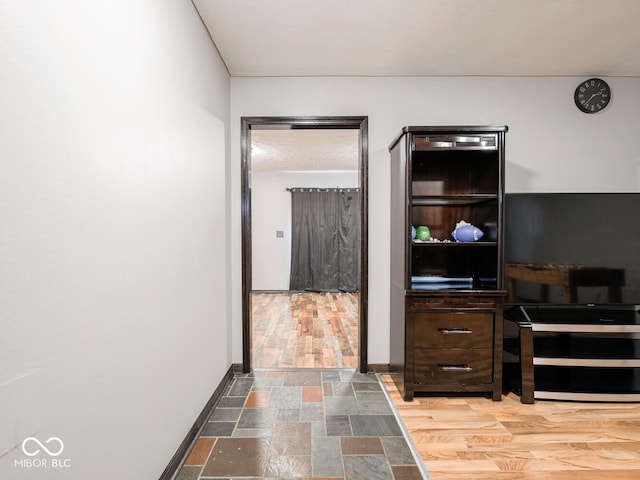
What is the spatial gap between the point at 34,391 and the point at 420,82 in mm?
3224

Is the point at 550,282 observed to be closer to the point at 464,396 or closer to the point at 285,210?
the point at 464,396

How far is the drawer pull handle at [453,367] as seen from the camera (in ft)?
8.50

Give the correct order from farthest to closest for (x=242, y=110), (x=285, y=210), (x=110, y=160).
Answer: (x=285, y=210), (x=242, y=110), (x=110, y=160)

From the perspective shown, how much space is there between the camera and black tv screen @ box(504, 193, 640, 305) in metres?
2.71

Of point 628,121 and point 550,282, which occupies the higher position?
point 628,121

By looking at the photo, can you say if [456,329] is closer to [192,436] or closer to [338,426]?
[338,426]

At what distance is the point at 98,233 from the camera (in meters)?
1.18

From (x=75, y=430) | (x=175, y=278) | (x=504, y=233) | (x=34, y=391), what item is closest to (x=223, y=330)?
(x=175, y=278)

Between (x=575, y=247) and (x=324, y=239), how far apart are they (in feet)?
16.4

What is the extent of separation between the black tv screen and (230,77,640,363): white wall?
394 mm

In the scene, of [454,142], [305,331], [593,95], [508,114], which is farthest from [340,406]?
[593,95]

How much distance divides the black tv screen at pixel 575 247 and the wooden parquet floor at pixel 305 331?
5.68 feet

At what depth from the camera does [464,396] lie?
8.76 ft

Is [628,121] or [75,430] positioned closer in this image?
[75,430]
